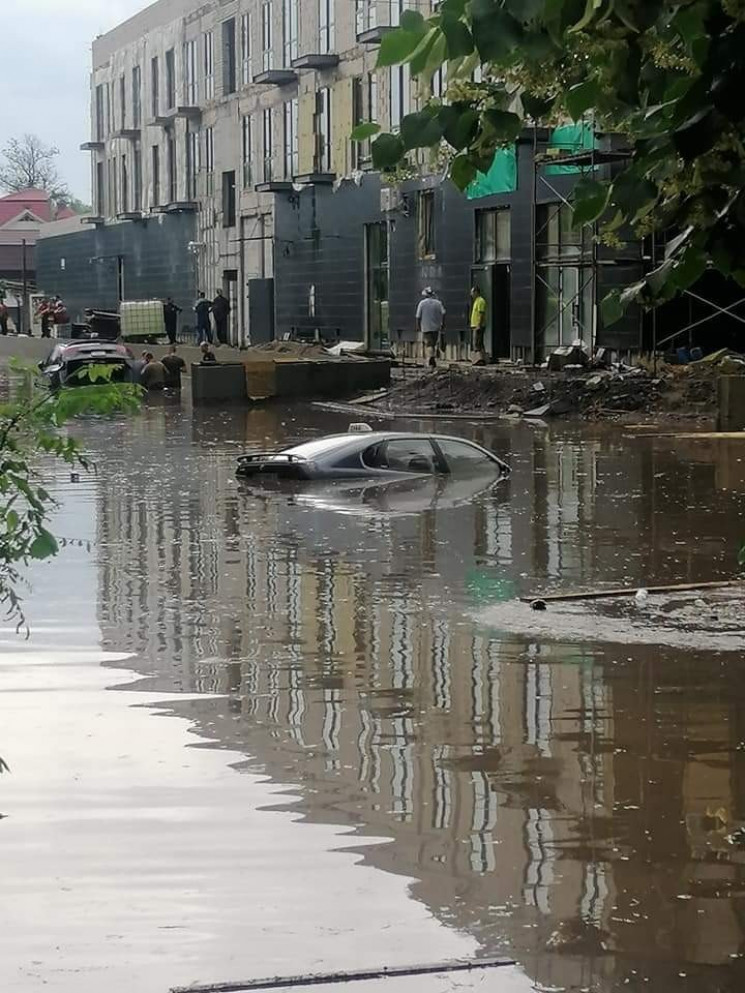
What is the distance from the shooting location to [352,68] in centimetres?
5278

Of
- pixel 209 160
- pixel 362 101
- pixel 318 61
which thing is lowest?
pixel 209 160

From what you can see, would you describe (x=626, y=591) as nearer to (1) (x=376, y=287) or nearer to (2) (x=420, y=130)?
(2) (x=420, y=130)

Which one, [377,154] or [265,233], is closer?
[377,154]

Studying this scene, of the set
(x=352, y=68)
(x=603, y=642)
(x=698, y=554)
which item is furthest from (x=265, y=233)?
(x=603, y=642)

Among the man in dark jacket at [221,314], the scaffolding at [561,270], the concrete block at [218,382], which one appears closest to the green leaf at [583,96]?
the scaffolding at [561,270]

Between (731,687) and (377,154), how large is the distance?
8.13 metres

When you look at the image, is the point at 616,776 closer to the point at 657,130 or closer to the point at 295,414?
the point at 657,130

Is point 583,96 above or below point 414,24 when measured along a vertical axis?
below

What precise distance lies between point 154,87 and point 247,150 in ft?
41.3

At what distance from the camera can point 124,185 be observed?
258 feet

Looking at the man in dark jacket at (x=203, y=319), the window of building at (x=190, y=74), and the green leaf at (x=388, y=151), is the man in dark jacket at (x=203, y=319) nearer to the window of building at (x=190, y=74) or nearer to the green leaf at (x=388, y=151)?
the window of building at (x=190, y=74)

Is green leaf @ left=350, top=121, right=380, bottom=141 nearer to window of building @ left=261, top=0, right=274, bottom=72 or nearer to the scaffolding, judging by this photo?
the scaffolding

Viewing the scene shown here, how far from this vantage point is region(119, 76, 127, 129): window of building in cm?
7750

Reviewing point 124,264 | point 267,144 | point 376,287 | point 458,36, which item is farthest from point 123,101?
point 458,36
